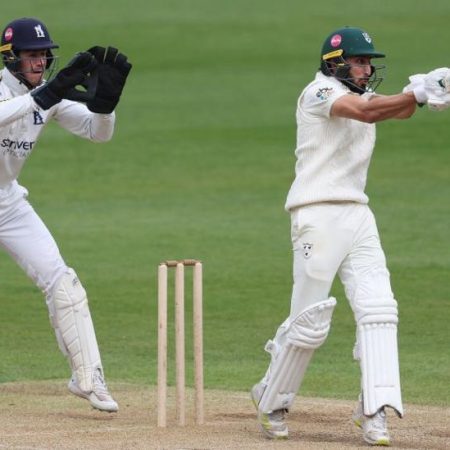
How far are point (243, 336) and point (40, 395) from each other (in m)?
2.34

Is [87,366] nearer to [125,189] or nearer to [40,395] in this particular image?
[40,395]

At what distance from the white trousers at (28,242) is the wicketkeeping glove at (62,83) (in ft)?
2.91

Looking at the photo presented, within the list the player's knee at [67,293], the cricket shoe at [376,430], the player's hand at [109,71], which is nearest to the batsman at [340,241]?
the cricket shoe at [376,430]

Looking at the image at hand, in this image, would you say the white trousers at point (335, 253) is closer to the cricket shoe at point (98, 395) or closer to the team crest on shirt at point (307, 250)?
the team crest on shirt at point (307, 250)

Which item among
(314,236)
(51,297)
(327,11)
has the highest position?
(314,236)

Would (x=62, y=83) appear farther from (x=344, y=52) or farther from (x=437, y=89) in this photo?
(x=437, y=89)

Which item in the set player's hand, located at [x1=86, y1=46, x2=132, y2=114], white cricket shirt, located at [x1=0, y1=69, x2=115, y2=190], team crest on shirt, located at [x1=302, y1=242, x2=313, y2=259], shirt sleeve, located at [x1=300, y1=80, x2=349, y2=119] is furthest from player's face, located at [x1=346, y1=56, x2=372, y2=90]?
white cricket shirt, located at [x1=0, y1=69, x2=115, y2=190]

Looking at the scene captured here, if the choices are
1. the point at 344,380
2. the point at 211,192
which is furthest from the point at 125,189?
the point at 344,380

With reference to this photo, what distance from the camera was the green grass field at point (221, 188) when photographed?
34.3 ft

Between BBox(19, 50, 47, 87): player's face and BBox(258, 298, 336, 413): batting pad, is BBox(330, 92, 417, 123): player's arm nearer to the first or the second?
BBox(258, 298, 336, 413): batting pad

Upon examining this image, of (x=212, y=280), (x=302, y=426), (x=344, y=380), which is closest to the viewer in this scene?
(x=302, y=426)

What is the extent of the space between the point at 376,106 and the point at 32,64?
7.17ft

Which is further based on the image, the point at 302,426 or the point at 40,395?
the point at 40,395

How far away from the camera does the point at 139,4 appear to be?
3469cm
